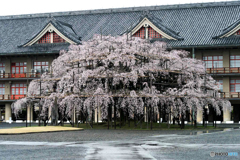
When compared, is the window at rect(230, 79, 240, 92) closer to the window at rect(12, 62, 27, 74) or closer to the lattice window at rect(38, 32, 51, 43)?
the lattice window at rect(38, 32, 51, 43)

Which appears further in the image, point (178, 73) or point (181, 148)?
point (178, 73)

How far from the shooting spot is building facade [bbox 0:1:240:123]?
58.3 meters

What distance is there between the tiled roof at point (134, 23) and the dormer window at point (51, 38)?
0.76 meters

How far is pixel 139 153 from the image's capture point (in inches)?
676

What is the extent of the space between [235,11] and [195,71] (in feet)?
74.9

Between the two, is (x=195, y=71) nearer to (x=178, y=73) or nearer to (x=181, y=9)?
(x=178, y=73)

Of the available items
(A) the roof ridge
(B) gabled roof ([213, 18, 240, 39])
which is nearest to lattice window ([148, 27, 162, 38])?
(B) gabled roof ([213, 18, 240, 39])

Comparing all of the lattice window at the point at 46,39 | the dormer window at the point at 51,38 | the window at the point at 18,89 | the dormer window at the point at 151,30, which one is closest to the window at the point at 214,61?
the dormer window at the point at 151,30

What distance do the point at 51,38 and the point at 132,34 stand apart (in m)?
12.4

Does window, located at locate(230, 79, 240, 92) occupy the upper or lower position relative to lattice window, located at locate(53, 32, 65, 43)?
lower

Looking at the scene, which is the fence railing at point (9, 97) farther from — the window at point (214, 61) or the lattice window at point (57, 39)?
the window at point (214, 61)

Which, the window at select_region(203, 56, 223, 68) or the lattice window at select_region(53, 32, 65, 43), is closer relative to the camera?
the window at select_region(203, 56, 223, 68)

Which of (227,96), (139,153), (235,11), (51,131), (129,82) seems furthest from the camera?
(235,11)

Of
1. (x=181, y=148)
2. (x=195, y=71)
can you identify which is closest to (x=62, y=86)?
(x=195, y=71)
